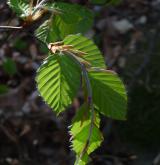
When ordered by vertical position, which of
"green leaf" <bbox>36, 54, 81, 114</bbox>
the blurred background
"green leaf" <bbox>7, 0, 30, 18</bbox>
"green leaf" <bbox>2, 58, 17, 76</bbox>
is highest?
"green leaf" <bbox>7, 0, 30, 18</bbox>

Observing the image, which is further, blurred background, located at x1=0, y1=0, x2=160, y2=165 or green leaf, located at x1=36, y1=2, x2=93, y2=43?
blurred background, located at x1=0, y1=0, x2=160, y2=165

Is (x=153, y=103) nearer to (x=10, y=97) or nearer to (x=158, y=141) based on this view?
(x=158, y=141)

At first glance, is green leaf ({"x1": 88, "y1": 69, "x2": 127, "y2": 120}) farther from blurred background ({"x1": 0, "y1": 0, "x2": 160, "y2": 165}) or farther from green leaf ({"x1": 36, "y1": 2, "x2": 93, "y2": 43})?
blurred background ({"x1": 0, "y1": 0, "x2": 160, "y2": 165})

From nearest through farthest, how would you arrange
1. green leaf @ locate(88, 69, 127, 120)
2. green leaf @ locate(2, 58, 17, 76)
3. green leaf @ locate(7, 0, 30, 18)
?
green leaf @ locate(88, 69, 127, 120), green leaf @ locate(7, 0, 30, 18), green leaf @ locate(2, 58, 17, 76)

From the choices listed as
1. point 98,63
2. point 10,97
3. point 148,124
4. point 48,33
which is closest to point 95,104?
point 98,63

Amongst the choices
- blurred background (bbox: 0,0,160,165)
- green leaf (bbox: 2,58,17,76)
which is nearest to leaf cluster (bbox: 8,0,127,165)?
blurred background (bbox: 0,0,160,165)

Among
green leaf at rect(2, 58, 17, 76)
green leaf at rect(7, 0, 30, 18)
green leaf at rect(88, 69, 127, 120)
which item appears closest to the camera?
green leaf at rect(88, 69, 127, 120)

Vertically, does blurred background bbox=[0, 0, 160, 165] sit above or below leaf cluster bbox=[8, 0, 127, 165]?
below
